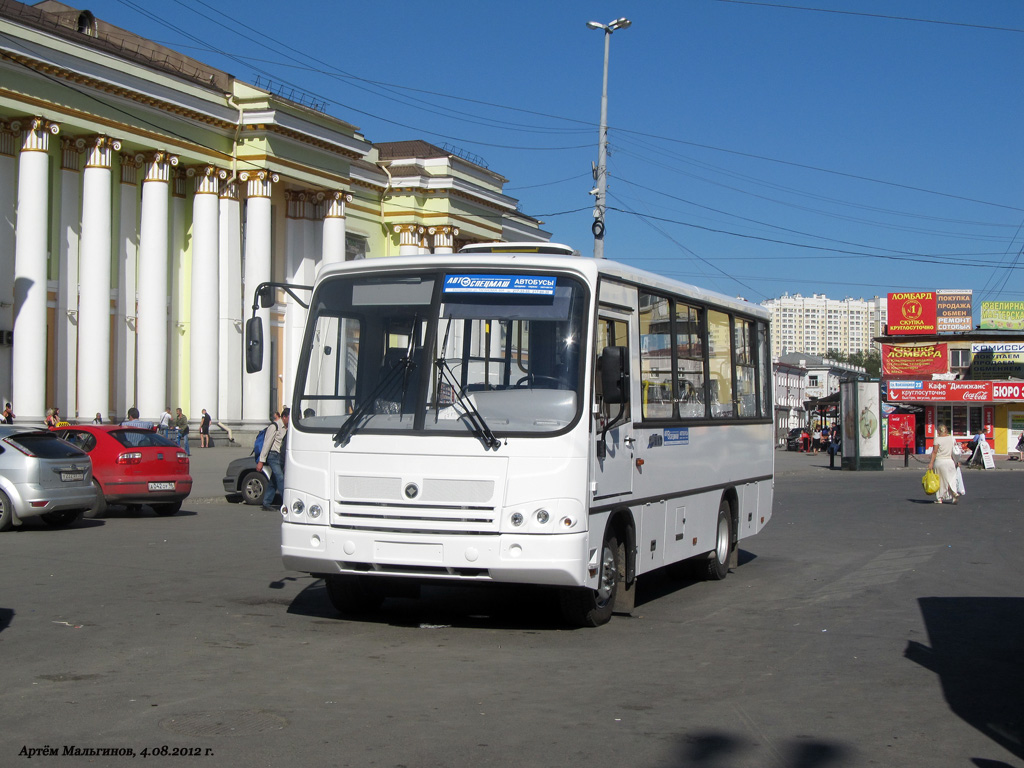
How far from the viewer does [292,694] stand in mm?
6828

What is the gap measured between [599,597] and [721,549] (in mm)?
3835

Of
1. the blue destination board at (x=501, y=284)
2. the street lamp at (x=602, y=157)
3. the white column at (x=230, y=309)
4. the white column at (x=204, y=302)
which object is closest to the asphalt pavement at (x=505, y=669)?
the blue destination board at (x=501, y=284)

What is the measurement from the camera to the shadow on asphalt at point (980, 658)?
658 centimetres

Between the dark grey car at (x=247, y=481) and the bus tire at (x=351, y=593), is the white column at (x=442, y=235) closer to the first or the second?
the dark grey car at (x=247, y=481)

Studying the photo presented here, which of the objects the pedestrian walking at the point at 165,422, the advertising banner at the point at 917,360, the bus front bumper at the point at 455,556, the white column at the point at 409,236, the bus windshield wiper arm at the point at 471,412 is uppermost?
the white column at the point at 409,236

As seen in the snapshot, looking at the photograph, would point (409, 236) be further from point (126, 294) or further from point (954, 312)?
point (954, 312)

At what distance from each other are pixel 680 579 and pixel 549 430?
5.16 m

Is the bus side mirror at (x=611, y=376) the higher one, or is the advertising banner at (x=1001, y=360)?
the advertising banner at (x=1001, y=360)

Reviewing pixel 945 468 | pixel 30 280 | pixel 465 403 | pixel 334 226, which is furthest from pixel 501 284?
pixel 334 226

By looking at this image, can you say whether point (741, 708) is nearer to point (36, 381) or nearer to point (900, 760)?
point (900, 760)

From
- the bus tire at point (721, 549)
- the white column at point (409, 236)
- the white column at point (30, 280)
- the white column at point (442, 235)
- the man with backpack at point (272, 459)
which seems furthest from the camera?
the white column at point (442, 235)

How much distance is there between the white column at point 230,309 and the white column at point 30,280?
904cm

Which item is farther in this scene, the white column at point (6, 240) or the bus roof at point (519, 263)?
the white column at point (6, 240)

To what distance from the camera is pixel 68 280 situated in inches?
1604
